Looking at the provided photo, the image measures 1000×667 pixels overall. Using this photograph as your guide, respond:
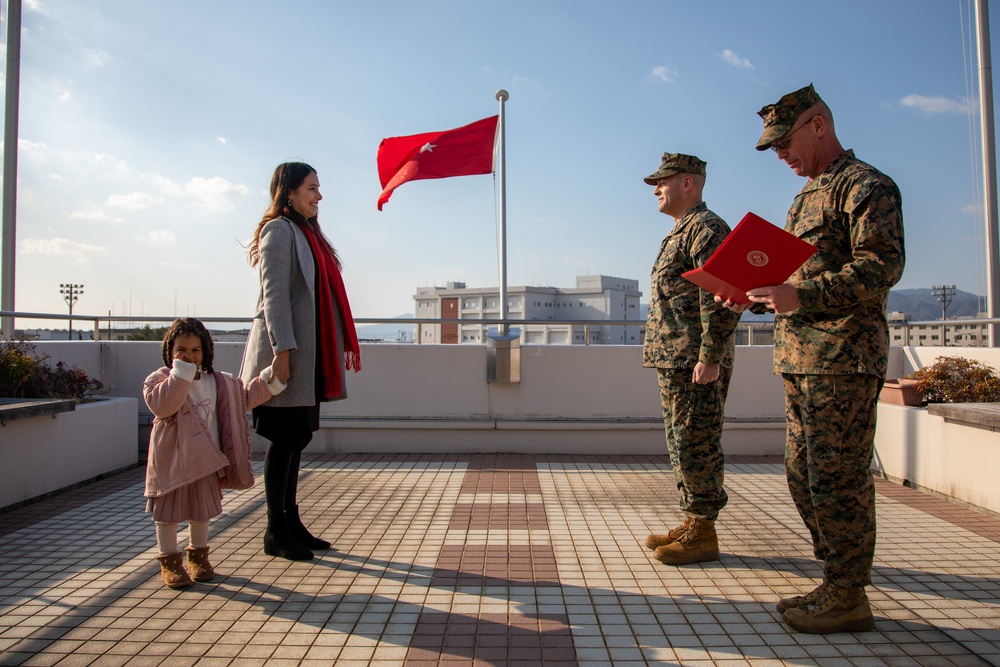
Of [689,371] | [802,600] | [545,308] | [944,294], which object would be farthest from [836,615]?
[545,308]

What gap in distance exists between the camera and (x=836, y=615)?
264 centimetres

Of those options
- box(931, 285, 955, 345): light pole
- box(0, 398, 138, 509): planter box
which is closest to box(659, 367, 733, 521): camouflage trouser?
box(0, 398, 138, 509): planter box

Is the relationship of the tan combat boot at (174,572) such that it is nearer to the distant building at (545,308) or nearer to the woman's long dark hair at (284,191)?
the woman's long dark hair at (284,191)

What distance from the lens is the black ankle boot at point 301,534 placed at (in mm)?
3686

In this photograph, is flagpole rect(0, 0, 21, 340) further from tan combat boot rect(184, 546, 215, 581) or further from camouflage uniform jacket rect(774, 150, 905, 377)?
camouflage uniform jacket rect(774, 150, 905, 377)

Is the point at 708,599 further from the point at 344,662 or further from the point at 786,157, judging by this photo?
the point at 786,157

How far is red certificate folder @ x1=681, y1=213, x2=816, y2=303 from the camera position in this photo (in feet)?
8.27

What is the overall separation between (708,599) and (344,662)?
5.07 feet

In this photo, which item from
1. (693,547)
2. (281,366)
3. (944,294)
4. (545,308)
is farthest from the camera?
(545,308)

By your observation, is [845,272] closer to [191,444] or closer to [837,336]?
[837,336]

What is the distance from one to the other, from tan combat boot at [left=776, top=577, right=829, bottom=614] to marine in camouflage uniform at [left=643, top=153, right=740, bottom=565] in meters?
0.69

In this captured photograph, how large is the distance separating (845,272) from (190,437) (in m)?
2.81

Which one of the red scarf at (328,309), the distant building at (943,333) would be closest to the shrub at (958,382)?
the distant building at (943,333)

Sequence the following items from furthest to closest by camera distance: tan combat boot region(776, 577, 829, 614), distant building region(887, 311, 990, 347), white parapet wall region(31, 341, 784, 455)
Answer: white parapet wall region(31, 341, 784, 455) → distant building region(887, 311, 990, 347) → tan combat boot region(776, 577, 829, 614)
